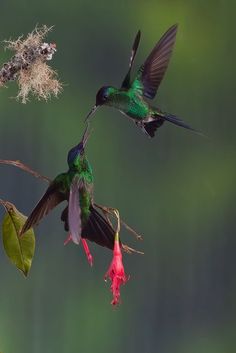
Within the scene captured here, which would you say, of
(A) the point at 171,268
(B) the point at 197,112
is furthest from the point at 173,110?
(A) the point at 171,268

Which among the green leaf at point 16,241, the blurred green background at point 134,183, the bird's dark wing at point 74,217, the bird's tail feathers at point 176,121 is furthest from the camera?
the blurred green background at point 134,183

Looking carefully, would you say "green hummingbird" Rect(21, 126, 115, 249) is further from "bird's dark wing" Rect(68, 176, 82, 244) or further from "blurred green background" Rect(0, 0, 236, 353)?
"blurred green background" Rect(0, 0, 236, 353)

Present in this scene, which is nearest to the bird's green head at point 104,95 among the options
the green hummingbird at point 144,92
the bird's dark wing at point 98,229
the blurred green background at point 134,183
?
the green hummingbird at point 144,92

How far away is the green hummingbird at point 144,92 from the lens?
0.54 metres

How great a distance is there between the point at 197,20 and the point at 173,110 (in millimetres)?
173

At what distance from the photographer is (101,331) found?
118cm

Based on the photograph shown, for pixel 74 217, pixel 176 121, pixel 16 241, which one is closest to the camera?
pixel 74 217

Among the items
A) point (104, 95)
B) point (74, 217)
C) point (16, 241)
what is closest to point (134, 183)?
point (16, 241)

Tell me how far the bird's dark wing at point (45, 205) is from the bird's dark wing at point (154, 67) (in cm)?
15

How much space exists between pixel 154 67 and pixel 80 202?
0.61ft

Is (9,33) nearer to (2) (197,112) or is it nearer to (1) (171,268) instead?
(2) (197,112)

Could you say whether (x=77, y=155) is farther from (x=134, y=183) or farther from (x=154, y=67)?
(x=134, y=183)

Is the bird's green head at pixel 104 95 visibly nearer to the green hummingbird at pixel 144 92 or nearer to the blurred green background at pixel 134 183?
the green hummingbird at pixel 144 92

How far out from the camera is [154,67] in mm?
584
